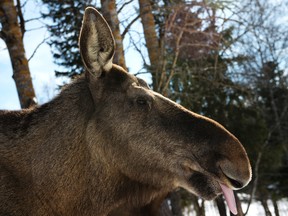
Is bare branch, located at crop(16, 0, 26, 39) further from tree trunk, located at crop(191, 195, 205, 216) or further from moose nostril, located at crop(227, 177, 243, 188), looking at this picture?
tree trunk, located at crop(191, 195, 205, 216)

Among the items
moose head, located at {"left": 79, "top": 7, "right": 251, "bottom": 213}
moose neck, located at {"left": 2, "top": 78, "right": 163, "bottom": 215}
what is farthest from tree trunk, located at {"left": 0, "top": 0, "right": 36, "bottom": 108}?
moose head, located at {"left": 79, "top": 7, "right": 251, "bottom": 213}

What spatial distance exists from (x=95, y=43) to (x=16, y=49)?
616 centimetres

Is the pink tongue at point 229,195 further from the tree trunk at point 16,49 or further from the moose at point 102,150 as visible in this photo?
the tree trunk at point 16,49

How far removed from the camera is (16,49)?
29.8 feet

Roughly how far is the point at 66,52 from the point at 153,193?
15.9 meters

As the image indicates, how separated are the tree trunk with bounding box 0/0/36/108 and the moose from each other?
5312 millimetres

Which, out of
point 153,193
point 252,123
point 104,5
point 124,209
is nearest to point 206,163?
point 153,193

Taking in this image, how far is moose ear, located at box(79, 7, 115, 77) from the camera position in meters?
3.30

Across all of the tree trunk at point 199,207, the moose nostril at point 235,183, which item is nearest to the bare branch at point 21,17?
the moose nostril at point 235,183

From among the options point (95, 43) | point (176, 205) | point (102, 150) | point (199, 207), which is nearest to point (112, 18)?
point (95, 43)

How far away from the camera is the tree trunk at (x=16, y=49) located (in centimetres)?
877

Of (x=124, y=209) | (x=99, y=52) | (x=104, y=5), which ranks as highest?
(x=104, y=5)

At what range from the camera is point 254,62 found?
24.1m

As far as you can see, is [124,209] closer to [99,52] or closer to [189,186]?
[189,186]
